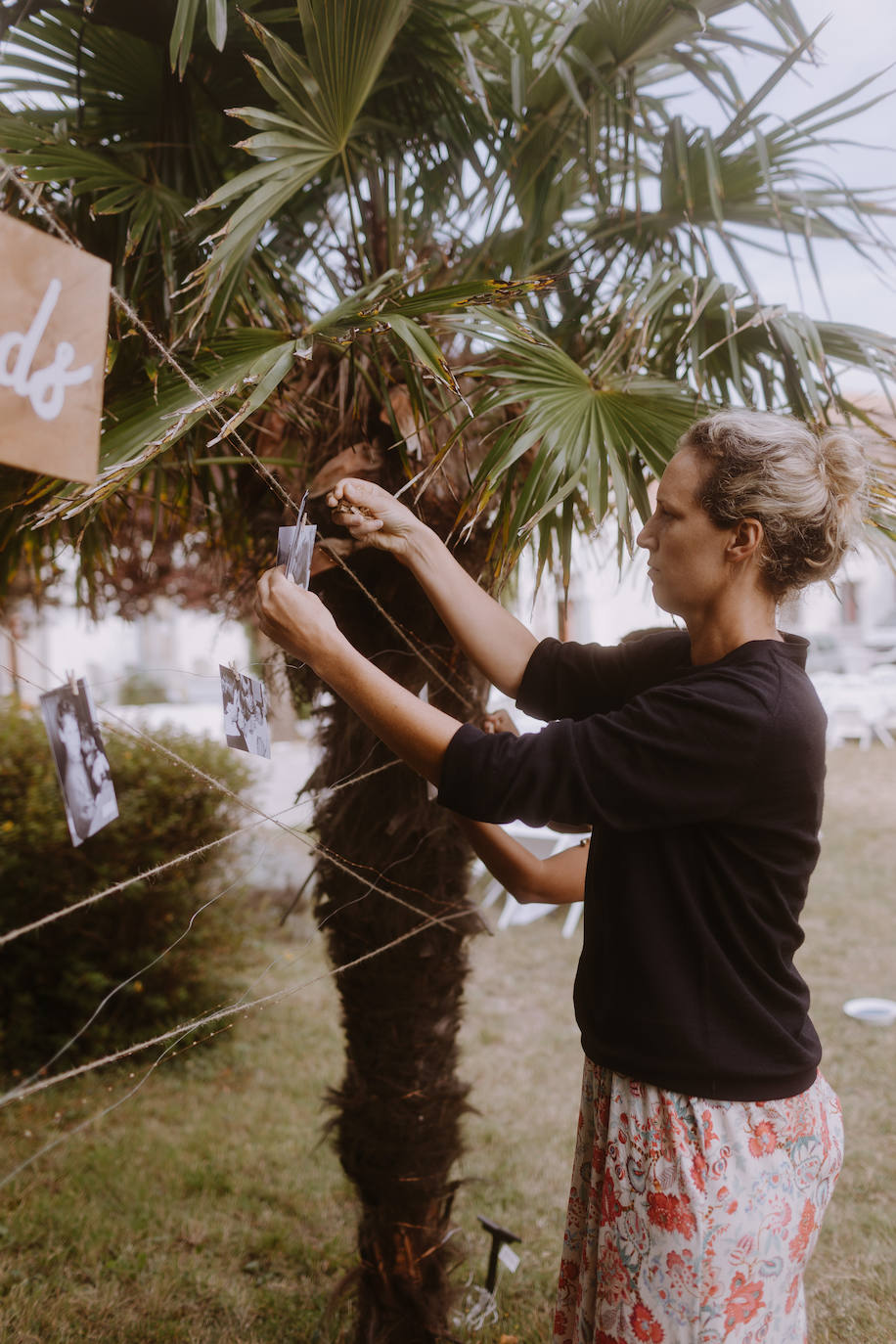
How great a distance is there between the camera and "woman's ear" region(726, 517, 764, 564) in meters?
1.36

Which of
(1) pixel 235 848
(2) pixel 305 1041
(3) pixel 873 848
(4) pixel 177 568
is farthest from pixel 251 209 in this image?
(3) pixel 873 848

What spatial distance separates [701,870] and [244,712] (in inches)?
29.9

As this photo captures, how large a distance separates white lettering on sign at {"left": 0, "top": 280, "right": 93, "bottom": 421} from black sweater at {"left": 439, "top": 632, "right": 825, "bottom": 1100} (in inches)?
25.9

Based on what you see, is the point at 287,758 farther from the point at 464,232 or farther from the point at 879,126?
the point at 879,126

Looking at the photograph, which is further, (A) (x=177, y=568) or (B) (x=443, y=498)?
(A) (x=177, y=568)

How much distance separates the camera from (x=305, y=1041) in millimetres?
4430

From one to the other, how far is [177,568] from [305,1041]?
356 centimetres

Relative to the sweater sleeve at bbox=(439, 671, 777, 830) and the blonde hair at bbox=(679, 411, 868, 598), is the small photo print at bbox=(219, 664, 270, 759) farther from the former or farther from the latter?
the blonde hair at bbox=(679, 411, 868, 598)

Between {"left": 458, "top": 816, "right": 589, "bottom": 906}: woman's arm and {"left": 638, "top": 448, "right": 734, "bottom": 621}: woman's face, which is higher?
{"left": 638, "top": 448, "right": 734, "bottom": 621}: woman's face

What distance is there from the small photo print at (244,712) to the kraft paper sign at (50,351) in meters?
0.47

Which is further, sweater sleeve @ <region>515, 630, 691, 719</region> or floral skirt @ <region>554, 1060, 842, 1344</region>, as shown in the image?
sweater sleeve @ <region>515, 630, 691, 719</region>

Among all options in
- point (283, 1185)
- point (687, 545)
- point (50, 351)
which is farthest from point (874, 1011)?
point (50, 351)

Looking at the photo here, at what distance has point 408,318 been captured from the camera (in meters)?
1.78

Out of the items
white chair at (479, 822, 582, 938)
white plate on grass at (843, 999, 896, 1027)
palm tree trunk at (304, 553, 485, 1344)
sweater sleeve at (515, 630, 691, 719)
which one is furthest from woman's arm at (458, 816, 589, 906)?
white chair at (479, 822, 582, 938)
